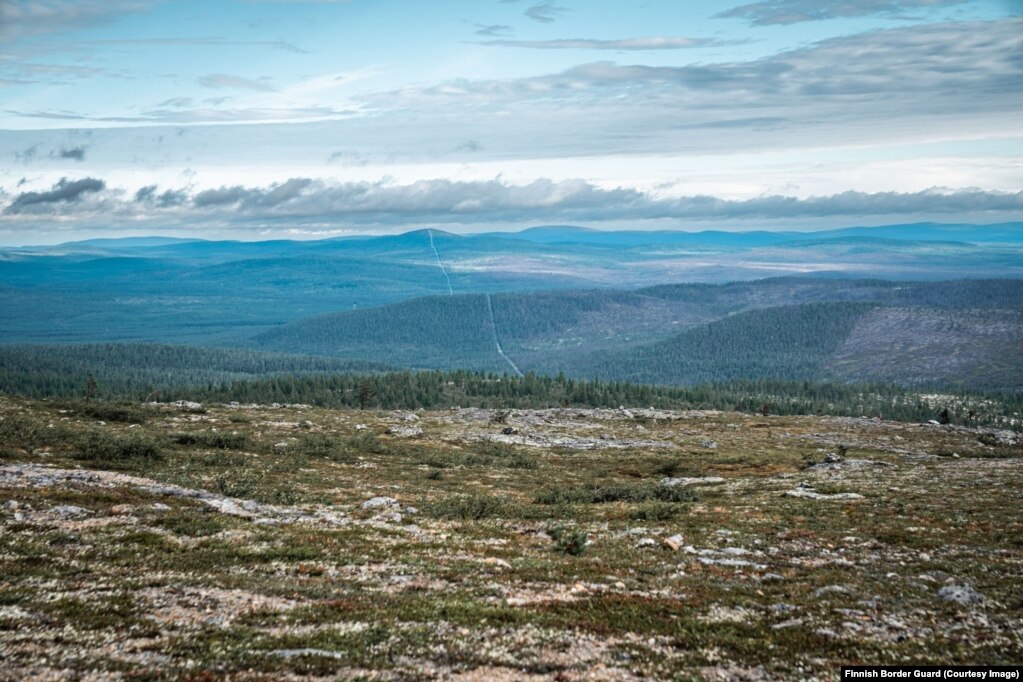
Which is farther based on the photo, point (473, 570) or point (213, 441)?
point (213, 441)

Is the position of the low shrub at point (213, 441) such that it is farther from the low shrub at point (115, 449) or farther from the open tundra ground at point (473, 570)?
the low shrub at point (115, 449)

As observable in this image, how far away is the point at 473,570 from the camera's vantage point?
29281mm

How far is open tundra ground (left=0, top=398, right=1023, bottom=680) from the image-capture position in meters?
19.3

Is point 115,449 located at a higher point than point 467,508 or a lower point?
higher
